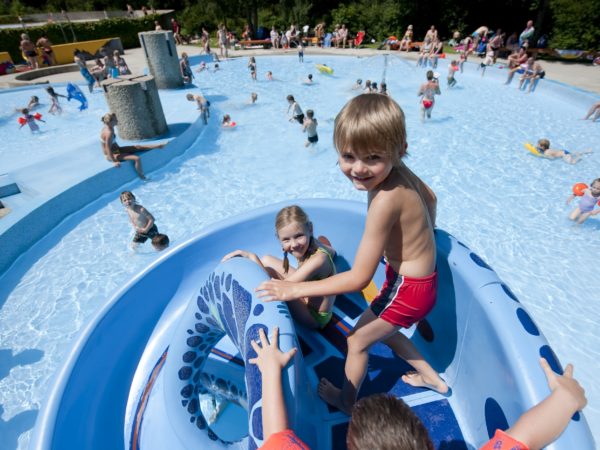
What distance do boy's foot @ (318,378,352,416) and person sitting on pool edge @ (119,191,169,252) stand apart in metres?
3.33

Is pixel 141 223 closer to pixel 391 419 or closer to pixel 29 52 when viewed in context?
pixel 391 419

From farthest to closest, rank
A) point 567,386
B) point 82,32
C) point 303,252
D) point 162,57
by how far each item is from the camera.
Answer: point 82,32, point 162,57, point 303,252, point 567,386

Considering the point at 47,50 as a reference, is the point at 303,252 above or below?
above

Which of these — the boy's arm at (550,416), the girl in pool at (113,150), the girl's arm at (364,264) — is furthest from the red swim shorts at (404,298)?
the girl in pool at (113,150)

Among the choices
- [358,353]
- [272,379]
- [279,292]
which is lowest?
[358,353]

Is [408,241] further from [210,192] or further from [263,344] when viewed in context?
[210,192]

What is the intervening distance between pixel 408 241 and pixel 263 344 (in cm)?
89

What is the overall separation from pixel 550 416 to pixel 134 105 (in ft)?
27.5

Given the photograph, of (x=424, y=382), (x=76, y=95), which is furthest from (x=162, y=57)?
(x=424, y=382)

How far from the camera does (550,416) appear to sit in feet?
4.41

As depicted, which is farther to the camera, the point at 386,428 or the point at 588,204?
the point at 588,204

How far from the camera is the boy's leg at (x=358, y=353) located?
76.3 inches

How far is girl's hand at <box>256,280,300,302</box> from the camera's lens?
170cm

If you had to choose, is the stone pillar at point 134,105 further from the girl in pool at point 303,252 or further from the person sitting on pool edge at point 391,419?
the person sitting on pool edge at point 391,419
